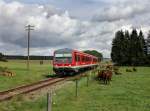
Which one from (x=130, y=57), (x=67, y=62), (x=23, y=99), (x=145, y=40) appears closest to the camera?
(x=23, y=99)

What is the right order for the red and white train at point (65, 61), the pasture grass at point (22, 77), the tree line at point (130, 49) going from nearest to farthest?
1. the pasture grass at point (22, 77)
2. the red and white train at point (65, 61)
3. the tree line at point (130, 49)

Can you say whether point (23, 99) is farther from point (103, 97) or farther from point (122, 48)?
point (122, 48)

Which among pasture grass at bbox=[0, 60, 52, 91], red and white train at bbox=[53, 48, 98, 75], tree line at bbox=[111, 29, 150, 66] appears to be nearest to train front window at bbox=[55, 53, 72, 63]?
red and white train at bbox=[53, 48, 98, 75]

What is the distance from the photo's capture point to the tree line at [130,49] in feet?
407

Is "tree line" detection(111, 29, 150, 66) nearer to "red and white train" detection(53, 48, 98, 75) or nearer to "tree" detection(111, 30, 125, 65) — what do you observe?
"tree" detection(111, 30, 125, 65)

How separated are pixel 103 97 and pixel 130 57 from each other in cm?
10459

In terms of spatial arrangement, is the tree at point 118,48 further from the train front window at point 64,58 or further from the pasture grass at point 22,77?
the train front window at point 64,58

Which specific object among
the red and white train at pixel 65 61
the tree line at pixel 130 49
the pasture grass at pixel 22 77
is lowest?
the pasture grass at pixel 22 77

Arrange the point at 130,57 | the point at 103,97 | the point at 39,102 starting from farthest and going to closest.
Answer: the point at 130,57 < the point at 103,97 < the point at 39,102

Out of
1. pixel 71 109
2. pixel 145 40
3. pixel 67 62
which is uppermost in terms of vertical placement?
pixel 145 40

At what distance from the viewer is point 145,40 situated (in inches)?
5384

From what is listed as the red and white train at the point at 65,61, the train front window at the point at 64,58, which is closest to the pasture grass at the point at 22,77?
the red and white train at the point at 65,61

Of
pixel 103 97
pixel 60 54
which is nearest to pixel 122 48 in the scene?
pixel 60 54

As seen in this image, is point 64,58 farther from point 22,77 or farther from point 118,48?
point 118,48
